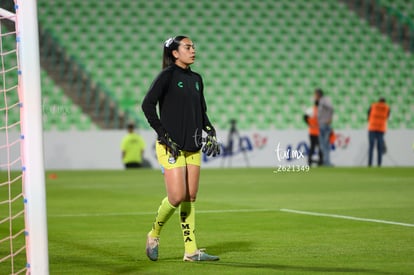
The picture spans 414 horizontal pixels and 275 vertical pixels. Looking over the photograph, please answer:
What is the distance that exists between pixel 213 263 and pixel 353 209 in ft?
17.6

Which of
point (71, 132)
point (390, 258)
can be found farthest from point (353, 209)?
point (71, 132)

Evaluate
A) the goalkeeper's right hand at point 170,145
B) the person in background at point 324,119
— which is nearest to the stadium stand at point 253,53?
the person in background at point 324,119

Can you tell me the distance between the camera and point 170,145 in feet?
23.7

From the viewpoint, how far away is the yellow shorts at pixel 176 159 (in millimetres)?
7297

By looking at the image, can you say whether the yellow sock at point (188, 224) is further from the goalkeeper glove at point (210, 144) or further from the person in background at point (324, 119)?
the person in background at point (324, 119)

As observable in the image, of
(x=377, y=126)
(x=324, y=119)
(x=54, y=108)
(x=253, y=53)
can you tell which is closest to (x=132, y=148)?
(x=54, y=108)

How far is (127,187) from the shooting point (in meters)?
17.9

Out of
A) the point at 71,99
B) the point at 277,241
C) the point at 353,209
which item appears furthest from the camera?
the point at 71,99

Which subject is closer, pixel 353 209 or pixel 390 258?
pixel 390 258

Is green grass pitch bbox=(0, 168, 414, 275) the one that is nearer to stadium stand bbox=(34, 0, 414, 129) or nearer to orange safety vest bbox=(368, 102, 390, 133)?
orange safety vest bbox=(368, 102, 390, 133)

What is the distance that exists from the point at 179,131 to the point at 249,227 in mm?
3142

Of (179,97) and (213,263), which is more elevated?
(179,97)

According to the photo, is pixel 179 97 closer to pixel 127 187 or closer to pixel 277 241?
pixel 277 241

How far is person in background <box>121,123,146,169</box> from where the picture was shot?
24.7 meters
